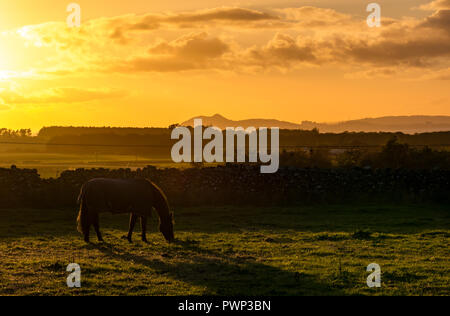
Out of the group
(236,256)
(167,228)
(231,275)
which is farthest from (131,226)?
(231,275)

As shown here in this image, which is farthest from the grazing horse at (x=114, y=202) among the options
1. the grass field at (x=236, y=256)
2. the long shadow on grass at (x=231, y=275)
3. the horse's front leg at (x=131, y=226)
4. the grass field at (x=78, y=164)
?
the grass field at (x=78, y=164)

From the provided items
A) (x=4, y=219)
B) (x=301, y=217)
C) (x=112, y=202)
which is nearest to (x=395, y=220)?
(x=301, y=217)

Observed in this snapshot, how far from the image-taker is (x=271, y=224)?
73.9 feet

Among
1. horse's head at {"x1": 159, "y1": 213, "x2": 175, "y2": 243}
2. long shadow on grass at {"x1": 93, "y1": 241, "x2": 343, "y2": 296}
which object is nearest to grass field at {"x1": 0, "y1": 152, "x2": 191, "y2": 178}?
horse's head at {"x1": 159, "y1": 213, "x2": 175, "y2": 243}

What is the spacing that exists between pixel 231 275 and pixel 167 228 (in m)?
5.45

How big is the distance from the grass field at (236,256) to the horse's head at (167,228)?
462 mm

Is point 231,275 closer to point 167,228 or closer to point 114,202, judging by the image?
point 167,228

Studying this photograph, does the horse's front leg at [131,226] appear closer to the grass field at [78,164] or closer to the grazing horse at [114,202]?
the grazing horse at [114,202]

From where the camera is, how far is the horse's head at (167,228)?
17.7 metres

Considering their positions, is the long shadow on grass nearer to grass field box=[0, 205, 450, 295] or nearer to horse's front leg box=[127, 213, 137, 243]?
grass field box=[0, 205, 450, 295]

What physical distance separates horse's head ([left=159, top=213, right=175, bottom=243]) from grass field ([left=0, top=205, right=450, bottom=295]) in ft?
1.51

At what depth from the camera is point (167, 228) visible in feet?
58.1
